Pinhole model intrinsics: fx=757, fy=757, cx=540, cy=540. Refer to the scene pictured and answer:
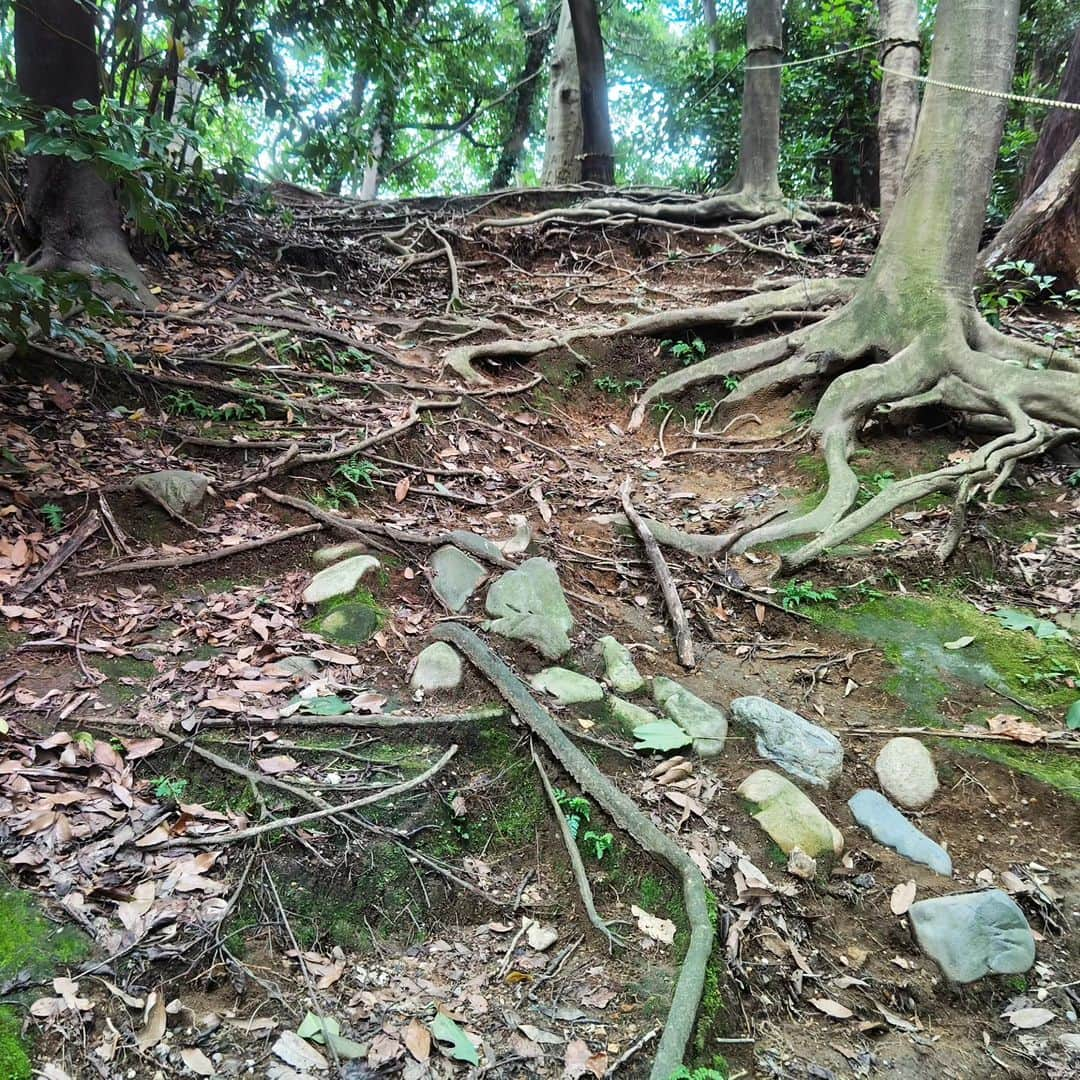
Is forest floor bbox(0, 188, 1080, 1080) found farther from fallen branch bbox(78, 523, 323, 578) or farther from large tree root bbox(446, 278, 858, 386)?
large tree root bbox(446, 278, 858, 386)

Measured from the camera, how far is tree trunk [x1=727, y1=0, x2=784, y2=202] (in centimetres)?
845

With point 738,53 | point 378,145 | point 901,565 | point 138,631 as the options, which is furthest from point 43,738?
point 378,145

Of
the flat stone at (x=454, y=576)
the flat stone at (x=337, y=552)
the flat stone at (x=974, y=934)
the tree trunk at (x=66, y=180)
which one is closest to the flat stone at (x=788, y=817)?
the flat stone at (x=974, y=934)

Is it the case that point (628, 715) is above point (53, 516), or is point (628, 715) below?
below

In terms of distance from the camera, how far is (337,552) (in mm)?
3502

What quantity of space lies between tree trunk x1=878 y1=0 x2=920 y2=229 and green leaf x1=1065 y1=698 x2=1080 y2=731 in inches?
230

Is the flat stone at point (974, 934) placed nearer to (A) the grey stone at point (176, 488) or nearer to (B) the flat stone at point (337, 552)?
(B) the flat stone at point (337, 552)

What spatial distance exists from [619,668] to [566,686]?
0.30 m

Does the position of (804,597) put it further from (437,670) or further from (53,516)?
(53,516)

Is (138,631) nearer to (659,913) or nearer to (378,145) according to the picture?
(659,913)

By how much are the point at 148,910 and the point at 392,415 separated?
135 inches

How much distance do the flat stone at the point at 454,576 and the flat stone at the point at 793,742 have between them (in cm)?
123

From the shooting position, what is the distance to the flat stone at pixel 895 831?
8.38 ft

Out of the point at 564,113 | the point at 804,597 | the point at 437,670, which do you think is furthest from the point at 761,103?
the point at 437,670
